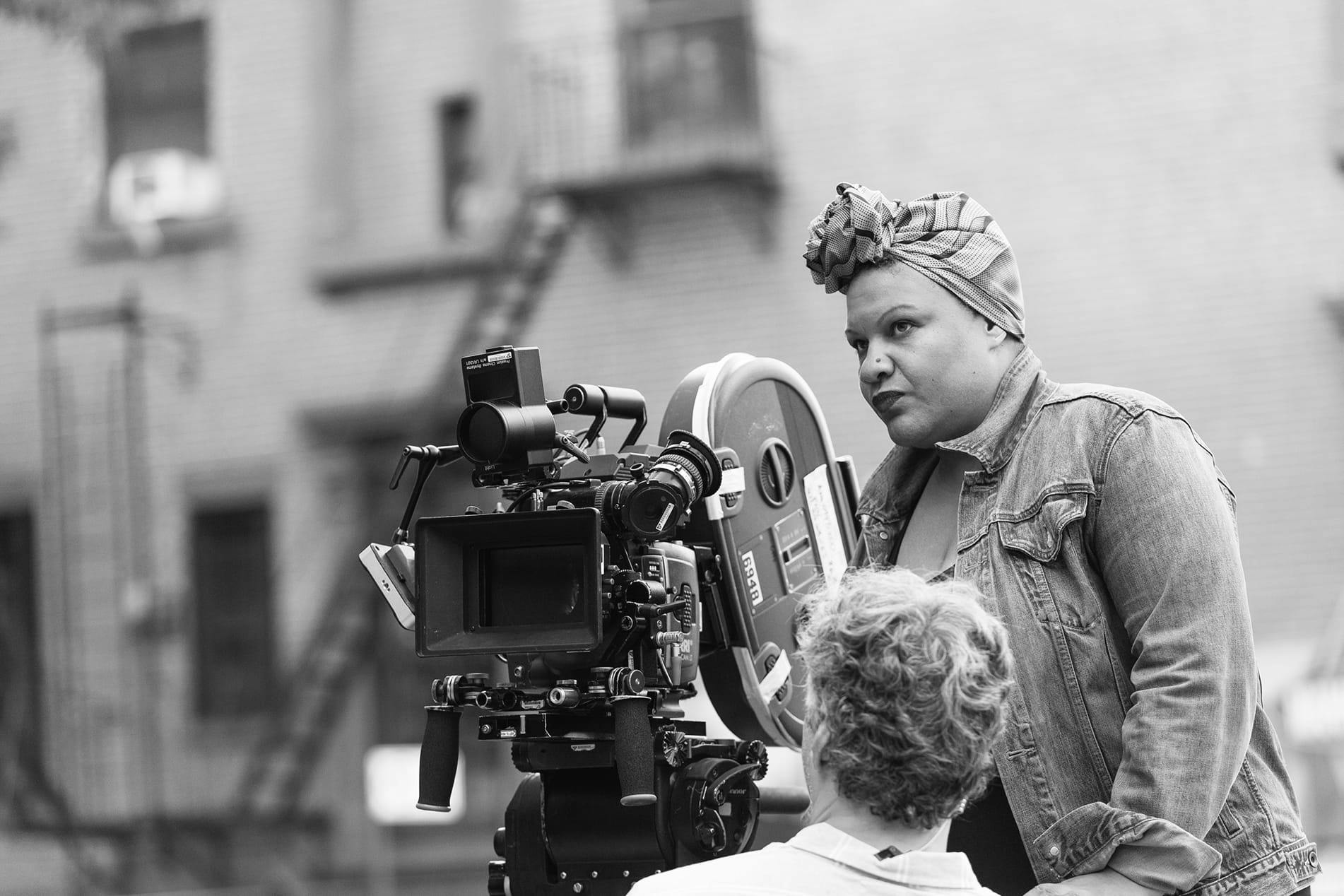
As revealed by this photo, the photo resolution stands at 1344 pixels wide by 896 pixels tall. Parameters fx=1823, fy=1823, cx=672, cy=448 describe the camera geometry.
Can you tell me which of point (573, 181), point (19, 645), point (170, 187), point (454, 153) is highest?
point (454, 153)

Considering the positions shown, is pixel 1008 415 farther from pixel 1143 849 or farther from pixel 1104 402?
pixel 1143 849

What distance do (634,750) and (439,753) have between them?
34 centimetres

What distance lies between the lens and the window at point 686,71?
1034 cm

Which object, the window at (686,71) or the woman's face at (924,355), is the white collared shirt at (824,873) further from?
the window at (686,71)

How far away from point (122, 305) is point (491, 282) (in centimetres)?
246

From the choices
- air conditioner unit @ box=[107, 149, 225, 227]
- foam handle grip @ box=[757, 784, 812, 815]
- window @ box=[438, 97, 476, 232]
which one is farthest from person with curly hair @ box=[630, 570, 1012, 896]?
air conditioner unit @ box=[107, 149, 225, 227]

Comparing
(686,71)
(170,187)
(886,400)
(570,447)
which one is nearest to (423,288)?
(170,187)

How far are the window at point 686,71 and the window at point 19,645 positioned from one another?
5146 mm

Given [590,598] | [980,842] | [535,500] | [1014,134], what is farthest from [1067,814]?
[1014,134]

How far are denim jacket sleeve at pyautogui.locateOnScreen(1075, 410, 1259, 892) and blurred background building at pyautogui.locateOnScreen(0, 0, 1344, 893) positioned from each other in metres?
6.86

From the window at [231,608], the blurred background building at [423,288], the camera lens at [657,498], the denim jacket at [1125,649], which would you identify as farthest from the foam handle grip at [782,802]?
the window at [231,608]

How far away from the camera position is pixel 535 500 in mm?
2713

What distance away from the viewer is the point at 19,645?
11992 mm

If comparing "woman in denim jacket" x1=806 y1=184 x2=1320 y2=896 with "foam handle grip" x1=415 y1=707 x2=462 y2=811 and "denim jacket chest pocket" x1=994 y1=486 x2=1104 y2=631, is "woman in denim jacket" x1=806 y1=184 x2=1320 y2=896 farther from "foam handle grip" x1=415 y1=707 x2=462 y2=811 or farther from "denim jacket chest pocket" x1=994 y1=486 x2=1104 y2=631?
"foam handle grip" x1=415 y1=707 x2=462 y2=811
